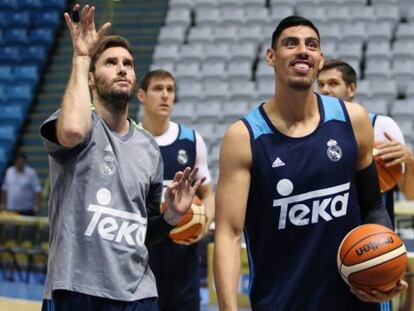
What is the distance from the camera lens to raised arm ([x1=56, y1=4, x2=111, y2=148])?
324 cm

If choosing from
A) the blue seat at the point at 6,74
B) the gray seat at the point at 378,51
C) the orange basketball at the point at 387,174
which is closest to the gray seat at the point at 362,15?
the gray seat at the point at 378,51

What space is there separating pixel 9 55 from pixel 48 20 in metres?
1.12

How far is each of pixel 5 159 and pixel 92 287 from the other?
12.2 meters

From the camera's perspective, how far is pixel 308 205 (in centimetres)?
338

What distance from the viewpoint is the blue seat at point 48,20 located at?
57.8ft

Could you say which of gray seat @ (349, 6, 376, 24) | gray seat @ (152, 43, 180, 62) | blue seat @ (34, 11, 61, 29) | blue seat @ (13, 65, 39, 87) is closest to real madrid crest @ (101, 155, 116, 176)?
gray seat @ (349, 6, 376, 24)

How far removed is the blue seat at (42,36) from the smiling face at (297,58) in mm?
14258

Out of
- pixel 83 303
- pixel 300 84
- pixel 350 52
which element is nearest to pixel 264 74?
pixel 350 52

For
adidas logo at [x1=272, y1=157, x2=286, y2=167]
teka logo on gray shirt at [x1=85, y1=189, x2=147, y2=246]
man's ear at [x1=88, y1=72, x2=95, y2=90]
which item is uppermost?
man's ear at [x1=88, y1=72, x2=95, y2=90]

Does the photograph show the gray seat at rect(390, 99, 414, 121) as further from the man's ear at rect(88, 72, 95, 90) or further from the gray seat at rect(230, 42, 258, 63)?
the man's ear at rect(88, 72, 95, 90)

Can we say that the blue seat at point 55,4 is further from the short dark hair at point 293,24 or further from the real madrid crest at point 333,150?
the real madrid crest at point 333,150

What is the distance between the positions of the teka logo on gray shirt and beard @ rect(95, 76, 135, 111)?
0.39 meters

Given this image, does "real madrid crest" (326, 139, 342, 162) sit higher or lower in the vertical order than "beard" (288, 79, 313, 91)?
lower

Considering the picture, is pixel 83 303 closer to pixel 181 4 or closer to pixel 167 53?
pixel 167 53
